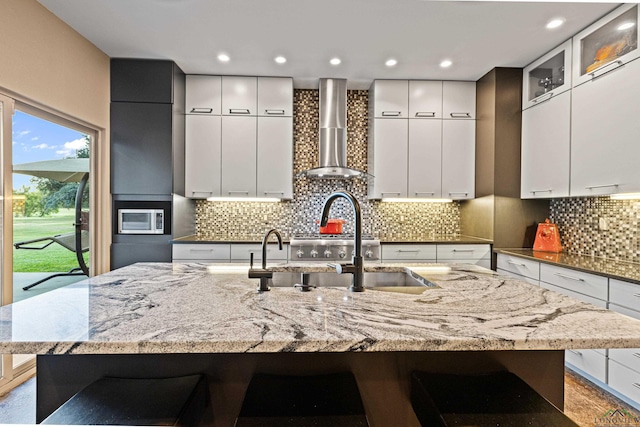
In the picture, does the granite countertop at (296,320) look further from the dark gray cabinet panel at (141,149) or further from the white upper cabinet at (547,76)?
the white upper cabinet at (547,76)

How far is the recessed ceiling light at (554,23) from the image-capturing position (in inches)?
99.7

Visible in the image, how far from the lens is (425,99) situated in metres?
3.71

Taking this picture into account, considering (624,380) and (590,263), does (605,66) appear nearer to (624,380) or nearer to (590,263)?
(590,263)

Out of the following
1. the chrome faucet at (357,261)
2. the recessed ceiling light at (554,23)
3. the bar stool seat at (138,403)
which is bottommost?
the bar stool seat at (138,403)

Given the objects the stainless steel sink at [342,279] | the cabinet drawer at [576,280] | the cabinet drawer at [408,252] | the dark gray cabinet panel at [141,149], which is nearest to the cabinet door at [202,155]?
the dark gray cabinet panel at [141,149]

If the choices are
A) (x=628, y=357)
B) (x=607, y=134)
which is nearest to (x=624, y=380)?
(x=628, y=357)

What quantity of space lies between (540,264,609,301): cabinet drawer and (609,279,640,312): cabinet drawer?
42mm

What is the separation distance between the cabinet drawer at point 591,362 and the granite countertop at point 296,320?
1499mm

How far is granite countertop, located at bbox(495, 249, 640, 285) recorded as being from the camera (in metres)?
2.10

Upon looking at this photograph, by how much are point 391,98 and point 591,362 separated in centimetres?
297

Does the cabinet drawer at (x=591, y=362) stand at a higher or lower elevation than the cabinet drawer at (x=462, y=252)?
lower

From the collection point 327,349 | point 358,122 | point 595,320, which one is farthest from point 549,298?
point 358,122

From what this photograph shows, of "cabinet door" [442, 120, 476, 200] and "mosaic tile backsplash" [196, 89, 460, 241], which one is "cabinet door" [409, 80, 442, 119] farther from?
"mosaic tile backsplash" [196, 89, 460, 241]

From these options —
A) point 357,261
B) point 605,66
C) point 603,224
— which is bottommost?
point 357,261
